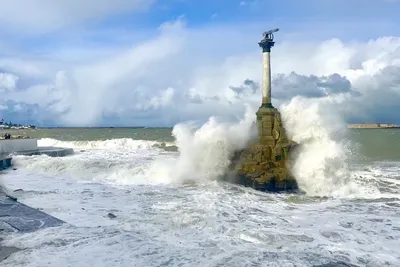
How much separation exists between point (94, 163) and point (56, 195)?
32.8 feet

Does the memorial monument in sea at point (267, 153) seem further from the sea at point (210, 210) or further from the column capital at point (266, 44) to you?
the sea at point (210, 210)

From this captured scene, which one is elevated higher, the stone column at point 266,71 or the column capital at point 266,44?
the column capital at point 266,44

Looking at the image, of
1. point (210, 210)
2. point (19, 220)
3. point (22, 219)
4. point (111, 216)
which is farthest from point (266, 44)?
point (19, 220)

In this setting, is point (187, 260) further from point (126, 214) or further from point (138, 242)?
point (126, 214)

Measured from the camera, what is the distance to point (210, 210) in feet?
41.5

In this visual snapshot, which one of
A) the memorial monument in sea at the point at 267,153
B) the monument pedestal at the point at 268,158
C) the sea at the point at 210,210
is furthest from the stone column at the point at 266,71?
the sea at the point at 210,210

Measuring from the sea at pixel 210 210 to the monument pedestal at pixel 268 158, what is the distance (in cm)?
62

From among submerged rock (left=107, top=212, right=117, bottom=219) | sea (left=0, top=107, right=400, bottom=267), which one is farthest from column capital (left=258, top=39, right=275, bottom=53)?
submerged rock (left=107, top=212, right=117, bottom=219)

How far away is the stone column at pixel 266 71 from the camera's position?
21016 mm

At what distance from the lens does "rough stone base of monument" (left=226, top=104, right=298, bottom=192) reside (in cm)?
1806

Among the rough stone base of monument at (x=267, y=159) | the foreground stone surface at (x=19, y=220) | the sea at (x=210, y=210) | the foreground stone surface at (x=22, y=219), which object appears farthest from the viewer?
the rough stone base of monument at (x=267, y=159)

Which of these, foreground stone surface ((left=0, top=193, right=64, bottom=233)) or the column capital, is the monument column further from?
foreground stone surface ((left=0, top=193, right=64, bottom=233))

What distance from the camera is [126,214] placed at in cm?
1220

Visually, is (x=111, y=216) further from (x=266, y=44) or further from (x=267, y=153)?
(x=266, y=44)
